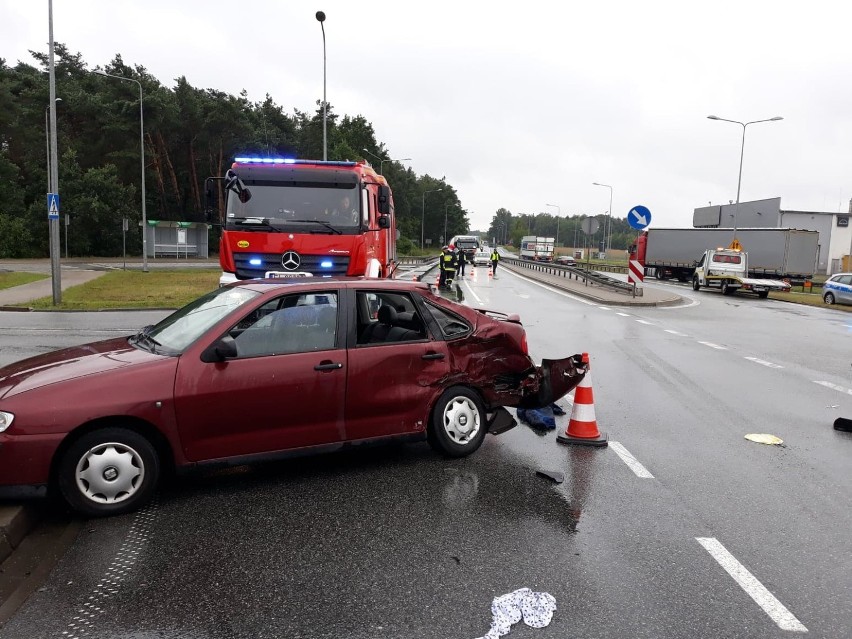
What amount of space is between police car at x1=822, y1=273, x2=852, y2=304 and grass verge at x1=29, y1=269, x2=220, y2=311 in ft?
77.2

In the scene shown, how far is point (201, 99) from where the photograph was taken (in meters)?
60.8

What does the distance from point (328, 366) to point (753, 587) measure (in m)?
3.04

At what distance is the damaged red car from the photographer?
4.28m

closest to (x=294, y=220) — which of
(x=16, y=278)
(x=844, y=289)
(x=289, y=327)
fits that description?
(x=289, y=327)

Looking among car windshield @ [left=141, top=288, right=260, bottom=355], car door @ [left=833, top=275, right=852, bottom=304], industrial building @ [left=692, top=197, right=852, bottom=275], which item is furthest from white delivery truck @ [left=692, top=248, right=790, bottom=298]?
industrial building @ [left=692, top=197, right=852, bottom=275]

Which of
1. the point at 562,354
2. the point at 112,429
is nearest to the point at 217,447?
the point at 112,429

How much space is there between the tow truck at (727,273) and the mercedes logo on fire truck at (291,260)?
2464 cm

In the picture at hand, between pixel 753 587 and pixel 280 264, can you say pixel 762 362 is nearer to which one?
pixel 280 264

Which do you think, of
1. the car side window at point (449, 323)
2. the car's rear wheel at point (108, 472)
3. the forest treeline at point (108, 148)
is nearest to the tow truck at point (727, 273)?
the car side window at point (449, 323)

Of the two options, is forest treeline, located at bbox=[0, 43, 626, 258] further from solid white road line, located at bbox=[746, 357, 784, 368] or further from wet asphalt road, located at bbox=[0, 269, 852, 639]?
wet asphalt road, located at bbox=[0, 269, 852, 639]

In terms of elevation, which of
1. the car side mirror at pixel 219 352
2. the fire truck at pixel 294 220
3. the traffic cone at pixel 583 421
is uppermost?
the fire truck at pixel 294 220

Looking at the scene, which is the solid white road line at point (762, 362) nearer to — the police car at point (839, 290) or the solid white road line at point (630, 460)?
the solid white road line at point (630, 460)

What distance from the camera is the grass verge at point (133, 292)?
18.5 meters

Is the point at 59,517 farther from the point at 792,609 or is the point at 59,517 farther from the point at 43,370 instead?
the point at 792,609
